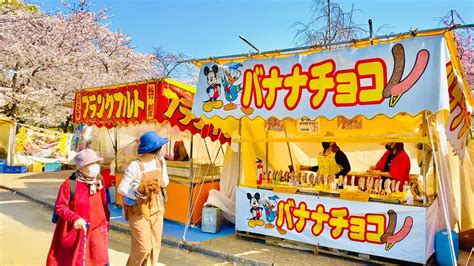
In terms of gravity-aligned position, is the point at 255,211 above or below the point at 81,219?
below

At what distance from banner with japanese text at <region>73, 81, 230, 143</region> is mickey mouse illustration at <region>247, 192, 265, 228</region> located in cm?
170

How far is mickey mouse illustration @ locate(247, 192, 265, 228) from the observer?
6.10 metres

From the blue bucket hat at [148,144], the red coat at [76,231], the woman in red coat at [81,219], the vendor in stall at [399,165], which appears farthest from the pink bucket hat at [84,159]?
the vendor in stall at [399,165]

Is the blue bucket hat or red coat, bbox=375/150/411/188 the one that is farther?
red coat, bbox=375/150/411/188

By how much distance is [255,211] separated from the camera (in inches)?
242

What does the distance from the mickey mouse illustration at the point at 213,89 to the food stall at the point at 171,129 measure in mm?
790

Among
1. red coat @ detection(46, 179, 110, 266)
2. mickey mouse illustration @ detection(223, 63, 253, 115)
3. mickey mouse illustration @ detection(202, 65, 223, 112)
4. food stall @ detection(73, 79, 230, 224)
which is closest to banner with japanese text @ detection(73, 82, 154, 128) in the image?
food stall @ detection(73, 79, 230, 224)

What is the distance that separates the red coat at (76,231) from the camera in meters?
3.35

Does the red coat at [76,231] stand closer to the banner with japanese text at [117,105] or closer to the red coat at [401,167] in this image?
the banner with japanese text at [117,105]

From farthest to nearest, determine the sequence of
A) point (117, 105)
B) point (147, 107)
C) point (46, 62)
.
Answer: point (46, 62)
point (117, 105)
point (147, 107)

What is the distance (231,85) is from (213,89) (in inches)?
14.8

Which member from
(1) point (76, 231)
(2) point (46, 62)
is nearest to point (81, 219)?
(1) point (76, 231)

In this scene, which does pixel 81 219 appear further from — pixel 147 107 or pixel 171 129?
pixel 171 129

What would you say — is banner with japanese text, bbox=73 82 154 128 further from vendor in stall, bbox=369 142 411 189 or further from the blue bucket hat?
vendor in stall, bbox=369 142 411 189
